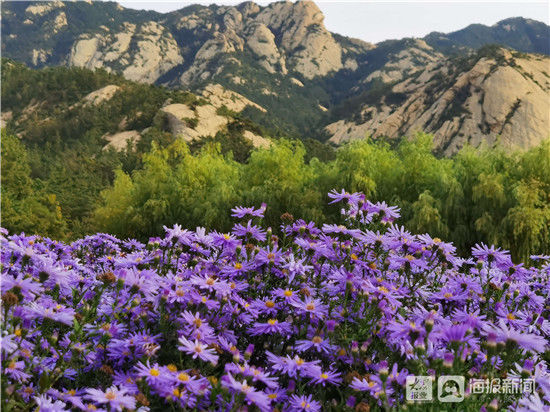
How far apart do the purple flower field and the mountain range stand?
1929 inches

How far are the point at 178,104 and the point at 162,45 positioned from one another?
9938 centimetres

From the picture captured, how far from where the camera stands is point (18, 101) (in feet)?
216

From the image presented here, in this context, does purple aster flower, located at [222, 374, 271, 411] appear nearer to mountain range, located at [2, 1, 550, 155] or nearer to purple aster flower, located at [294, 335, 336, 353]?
purple aster flower, located at [294, 335, 336, 353]

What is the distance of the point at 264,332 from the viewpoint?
2066 mm

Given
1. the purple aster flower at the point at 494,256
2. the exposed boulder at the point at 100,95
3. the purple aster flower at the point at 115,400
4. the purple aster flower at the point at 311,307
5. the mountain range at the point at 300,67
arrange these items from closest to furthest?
the purple aster flower at the point at 115,400 < the purple aster flower at the point at 311,307 < the purple aster flower at the point at 494,256 < the mountain range at the point at 300,67 < the exposed boulder at the point at 100,95

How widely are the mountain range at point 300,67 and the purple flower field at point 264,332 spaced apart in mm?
49003

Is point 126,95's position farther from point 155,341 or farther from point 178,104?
point 155,341

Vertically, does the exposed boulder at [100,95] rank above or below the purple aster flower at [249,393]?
below

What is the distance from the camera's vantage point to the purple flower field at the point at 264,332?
63.1 inches

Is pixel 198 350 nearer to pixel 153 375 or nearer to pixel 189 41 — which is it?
pixel 153 375

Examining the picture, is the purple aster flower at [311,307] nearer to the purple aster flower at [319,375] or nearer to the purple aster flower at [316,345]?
the purple aster flower at [316,345]

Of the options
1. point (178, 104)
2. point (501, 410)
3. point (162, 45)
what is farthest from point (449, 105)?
point (162, 45)

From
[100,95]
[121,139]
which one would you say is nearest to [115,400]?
[121,139]

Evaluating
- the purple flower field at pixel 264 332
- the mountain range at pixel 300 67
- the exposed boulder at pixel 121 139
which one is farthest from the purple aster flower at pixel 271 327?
the exposed boulder at pixel 121 139
